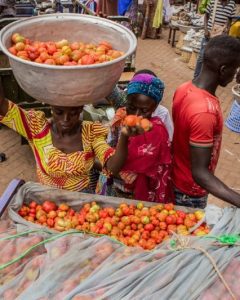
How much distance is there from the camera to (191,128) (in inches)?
87.8

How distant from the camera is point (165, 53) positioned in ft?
30.3

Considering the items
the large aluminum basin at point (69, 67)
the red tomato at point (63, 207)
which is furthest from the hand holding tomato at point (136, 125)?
the red tomato at point (63, 207)

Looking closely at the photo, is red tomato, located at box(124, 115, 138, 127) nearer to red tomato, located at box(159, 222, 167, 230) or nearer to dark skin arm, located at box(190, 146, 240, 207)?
dark skin arm, located at box(190, 146, 240, 207)

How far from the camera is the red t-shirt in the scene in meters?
2.18

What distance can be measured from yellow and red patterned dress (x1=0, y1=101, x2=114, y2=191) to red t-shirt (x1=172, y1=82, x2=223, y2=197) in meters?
0.50

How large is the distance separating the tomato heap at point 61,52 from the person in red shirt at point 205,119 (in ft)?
2.04

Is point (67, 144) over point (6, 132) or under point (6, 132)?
over

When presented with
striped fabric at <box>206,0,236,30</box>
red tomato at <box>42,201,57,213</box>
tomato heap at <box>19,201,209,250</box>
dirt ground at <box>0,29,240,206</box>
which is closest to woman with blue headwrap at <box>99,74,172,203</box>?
tomato heap at <box>19,201,209,250</box>

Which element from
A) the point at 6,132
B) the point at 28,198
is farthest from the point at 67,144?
the point at 6,132

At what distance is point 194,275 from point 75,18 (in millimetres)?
1506

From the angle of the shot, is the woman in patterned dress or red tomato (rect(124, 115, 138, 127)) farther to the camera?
the woman in patterned dress

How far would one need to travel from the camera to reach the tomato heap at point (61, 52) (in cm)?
180

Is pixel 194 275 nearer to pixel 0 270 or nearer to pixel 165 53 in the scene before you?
pixel 0 270

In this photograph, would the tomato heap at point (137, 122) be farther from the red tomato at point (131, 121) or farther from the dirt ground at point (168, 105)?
the dirt ground at point (168, 105)
